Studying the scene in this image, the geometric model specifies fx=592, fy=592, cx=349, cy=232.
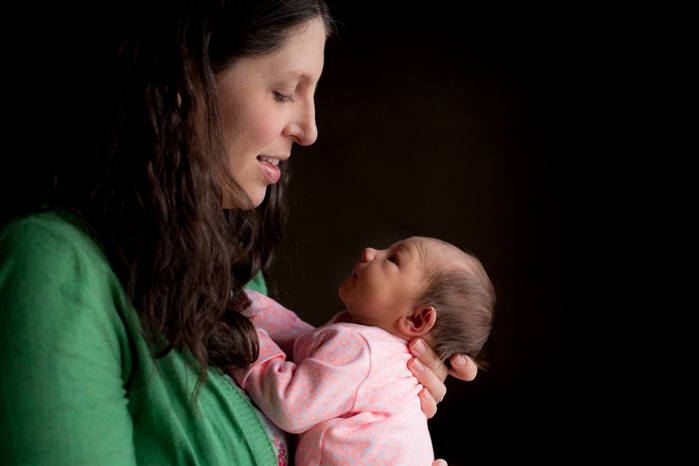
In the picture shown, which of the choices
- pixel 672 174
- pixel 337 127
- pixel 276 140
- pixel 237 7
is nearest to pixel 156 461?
pixel 276 140

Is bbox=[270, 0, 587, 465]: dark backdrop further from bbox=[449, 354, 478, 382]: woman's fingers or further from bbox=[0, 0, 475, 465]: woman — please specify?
bbox=[0, 0, 475, 465]: woman

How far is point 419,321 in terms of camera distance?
4.63ft

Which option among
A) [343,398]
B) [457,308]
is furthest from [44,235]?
[457,308]

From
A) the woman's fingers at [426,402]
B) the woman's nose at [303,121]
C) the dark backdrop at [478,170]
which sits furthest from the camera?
the dark backdrop at [478,170]

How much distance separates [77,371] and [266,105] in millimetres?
582

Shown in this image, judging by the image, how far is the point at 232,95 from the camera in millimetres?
1107

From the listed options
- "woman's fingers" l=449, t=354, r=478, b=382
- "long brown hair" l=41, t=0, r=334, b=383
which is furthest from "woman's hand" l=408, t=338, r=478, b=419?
"long brown hair" l=41, t=0, r=334, b=383

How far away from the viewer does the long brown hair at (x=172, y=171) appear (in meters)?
0.96

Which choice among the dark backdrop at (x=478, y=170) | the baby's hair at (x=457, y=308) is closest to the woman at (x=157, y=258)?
the baby's hair at (x=457, y=308)

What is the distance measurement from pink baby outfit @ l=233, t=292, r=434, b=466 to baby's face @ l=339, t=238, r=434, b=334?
103 mm

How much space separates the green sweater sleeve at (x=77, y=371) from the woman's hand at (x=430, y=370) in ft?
1.65

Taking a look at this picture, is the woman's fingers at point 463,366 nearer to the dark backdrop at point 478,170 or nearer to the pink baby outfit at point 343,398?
the pink baby outfit at point 343,398

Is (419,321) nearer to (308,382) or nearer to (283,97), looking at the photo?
(308,382)

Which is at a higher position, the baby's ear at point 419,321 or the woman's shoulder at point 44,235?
the woman's shoulder at point 44,235
